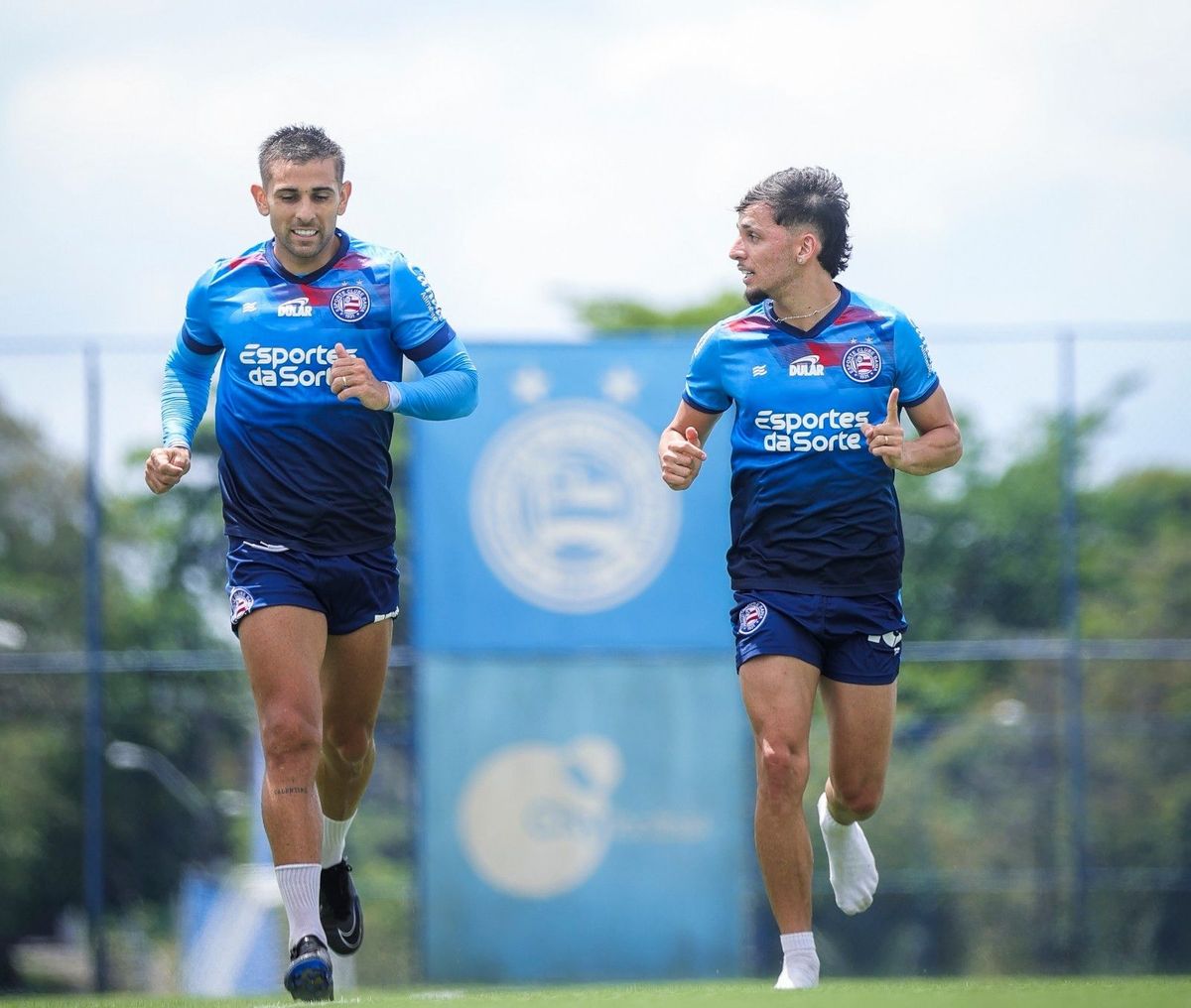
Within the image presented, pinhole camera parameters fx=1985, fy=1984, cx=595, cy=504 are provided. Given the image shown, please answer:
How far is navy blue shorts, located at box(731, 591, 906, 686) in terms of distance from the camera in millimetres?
5707

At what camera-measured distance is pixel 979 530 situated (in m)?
15.4

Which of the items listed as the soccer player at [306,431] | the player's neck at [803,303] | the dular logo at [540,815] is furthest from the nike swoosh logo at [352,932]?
the dular logo at [540,815]

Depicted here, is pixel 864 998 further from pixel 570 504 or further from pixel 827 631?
pixel 570 504

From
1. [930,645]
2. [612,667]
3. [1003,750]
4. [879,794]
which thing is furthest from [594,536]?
[879,794]

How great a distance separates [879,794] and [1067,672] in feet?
24.1

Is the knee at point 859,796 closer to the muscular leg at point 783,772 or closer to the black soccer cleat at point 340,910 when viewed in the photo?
the muscular leg at point 783,772

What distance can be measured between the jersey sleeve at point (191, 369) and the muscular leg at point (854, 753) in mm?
2062

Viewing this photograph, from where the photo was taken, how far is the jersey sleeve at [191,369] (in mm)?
5832

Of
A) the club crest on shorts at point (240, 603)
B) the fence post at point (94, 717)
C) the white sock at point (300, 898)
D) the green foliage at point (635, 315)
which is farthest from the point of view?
the green foliage at point (635, 315)

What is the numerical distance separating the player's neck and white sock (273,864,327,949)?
2.11 m

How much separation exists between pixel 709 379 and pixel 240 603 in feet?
5.01

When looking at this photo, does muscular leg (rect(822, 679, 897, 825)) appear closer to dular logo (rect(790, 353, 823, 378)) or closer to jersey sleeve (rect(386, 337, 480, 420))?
dular logo (rect(790, 353, 823, 378))

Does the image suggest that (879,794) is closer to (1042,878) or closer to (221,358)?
(221,358)

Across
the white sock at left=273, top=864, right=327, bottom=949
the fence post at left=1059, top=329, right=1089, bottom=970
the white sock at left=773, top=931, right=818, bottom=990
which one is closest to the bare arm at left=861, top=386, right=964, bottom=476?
the white sock at left=773, top=931, right=818, bottom=990
